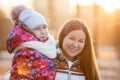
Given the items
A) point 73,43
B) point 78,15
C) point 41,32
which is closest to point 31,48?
point 41,32

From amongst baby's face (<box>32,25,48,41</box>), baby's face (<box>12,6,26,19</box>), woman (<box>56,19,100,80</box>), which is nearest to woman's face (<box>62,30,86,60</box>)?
woman (<box>56,19,100,80</box>)

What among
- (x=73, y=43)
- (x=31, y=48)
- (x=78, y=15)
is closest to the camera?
(x=31, y=48)

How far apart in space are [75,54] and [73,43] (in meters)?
0.07

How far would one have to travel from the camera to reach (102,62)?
42.4ft

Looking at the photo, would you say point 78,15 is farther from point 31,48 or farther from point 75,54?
point 31,48

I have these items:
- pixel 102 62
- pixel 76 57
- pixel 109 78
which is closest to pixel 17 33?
pixel 76 57

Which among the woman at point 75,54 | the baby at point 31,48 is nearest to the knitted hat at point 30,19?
the baby at point 31,48

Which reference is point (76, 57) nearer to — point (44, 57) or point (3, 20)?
point (44, 57)

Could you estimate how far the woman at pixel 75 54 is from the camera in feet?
7.36

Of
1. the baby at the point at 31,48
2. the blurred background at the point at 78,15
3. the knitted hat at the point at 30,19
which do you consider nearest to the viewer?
the baby at the point at 31,48

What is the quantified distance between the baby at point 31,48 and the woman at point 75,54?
6 cm

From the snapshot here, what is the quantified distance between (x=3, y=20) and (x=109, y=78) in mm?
4977

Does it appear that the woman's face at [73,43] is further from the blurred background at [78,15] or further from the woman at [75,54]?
the blurred background at [78,15]

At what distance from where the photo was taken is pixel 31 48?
7.09ft
